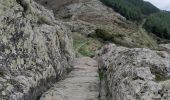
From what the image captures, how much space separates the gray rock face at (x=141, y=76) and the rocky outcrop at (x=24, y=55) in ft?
11.0

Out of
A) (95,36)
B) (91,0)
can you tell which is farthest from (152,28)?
(95,36)

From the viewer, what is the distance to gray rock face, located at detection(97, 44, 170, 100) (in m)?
11.3

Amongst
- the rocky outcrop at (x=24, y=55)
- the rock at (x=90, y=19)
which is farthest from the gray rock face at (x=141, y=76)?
the rock at (x=90, y=19)

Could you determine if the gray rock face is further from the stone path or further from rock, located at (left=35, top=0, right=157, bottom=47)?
rock, located at (left=35, top=0, right=157, bottom=47)

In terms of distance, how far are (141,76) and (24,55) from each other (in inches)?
218

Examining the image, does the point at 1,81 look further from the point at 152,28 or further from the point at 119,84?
the point at 152,28

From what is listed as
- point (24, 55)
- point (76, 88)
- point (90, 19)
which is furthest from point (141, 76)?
point (90, 19)

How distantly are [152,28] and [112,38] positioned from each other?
82035 millimetres

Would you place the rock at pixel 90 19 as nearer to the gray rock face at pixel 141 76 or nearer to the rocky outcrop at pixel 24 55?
the rocky outcrop at pixel 24 55

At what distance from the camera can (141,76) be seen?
1293cm

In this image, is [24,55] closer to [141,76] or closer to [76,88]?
[76,88]

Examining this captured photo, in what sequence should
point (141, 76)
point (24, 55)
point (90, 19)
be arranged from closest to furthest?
point (141, 76) → point (24, 55) → point (90, 19)

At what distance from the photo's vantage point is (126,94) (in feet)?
39.7

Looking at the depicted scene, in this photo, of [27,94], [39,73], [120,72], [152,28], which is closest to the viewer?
[27,94]
